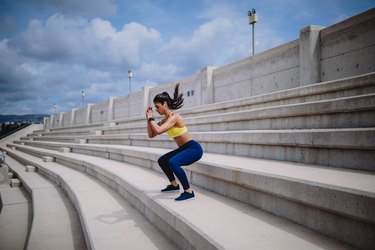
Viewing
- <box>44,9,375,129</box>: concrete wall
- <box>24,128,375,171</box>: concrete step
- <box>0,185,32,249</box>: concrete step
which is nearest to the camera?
<box>24,128,375,171</box>: concrete step

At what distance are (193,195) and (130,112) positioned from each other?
686 inches

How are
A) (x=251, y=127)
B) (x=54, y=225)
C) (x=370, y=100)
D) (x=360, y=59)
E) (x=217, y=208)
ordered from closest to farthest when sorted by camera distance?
(x=217, y=208) < (x=370, y=100) < (x=54, y=225) < (x=251, y=127) < (x=360, y=59)

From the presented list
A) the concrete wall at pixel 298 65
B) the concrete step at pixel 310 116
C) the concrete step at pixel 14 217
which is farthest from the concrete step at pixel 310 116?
the concrete step at pixel 14 217

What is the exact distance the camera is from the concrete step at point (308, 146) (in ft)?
7.86

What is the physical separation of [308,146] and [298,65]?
591cm

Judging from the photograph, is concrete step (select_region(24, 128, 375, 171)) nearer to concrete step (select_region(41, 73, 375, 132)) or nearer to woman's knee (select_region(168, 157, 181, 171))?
woman's knee (select_region(168, 157, 181, 171))

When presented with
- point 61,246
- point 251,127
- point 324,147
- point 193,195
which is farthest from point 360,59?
point 61,246

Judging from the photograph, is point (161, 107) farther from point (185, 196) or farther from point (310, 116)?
point (310, 116)

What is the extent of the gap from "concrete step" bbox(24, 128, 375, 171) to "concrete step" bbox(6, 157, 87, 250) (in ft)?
8.87

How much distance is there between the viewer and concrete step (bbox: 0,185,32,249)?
3.64 metres

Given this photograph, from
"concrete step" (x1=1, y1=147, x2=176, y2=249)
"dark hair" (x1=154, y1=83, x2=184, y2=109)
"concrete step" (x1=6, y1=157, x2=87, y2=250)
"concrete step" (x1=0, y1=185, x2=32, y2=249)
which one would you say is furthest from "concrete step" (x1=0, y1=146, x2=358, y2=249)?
"concrete step" (x1=0, y1=185, x2=32, y2=249)

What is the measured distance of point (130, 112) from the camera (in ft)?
64.0

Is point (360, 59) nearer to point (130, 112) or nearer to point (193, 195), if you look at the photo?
point (193, 195)

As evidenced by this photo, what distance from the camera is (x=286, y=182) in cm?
209
